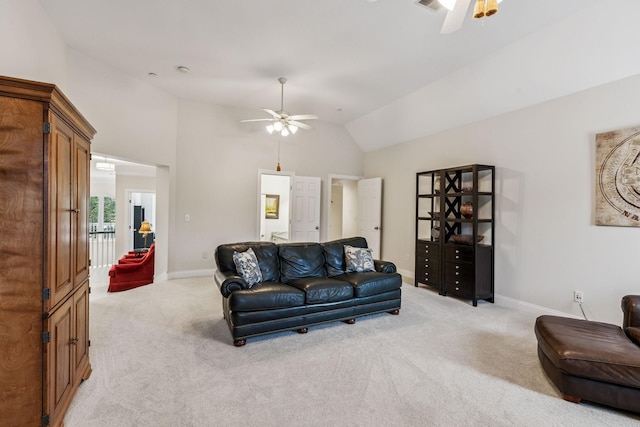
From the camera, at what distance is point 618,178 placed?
3170mm

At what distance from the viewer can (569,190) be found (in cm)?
357

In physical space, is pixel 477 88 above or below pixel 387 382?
above

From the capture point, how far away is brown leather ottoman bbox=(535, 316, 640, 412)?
1.95 meters

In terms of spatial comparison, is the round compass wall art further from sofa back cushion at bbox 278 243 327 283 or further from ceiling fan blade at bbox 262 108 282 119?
ceiling fan blade at bbox 262 108 282 119

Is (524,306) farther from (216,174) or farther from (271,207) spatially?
(271,207)

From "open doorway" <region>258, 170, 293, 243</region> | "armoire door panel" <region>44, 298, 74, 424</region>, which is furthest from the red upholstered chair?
"armoire door panel" <region>44, 298, 74, 424</region>

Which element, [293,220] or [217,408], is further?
[293,220]

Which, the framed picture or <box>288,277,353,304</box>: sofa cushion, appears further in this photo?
the framed picture

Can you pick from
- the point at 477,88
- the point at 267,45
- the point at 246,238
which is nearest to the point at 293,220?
Answer: the point at 246,238

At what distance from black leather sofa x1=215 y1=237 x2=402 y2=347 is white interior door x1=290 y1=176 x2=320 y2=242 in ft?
7.39

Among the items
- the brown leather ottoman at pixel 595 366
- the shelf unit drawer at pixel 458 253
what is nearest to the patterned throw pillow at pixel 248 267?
the brown leather ottoman at pixel 595 366

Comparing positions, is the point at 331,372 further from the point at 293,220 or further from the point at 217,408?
the point at 293,220

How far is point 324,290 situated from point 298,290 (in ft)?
0.97

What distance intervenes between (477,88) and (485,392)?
3759 mm
